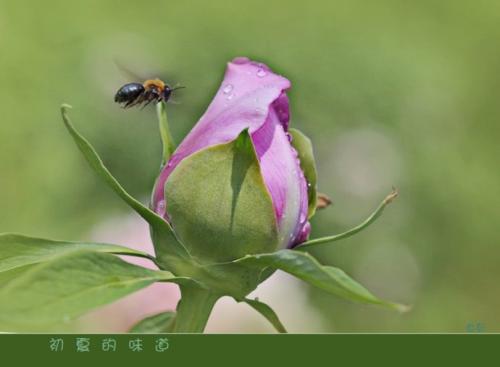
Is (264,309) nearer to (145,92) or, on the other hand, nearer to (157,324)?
(157,324)

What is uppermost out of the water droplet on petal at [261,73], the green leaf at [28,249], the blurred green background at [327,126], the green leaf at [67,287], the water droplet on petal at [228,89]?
the water droplet on petal at [261,73]

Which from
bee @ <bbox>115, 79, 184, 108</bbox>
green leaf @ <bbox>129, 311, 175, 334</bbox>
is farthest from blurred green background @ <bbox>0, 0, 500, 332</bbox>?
green leaf @ <bbox>129, 311, 175, 334</bbox>

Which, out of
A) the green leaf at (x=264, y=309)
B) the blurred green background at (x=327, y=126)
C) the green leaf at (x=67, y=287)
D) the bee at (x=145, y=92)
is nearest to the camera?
the green leaf at (x=67, y=287)

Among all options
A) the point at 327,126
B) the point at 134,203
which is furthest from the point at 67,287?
the point at 327,126

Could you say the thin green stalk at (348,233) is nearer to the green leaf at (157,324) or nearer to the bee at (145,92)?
the green leaf at (157,324)

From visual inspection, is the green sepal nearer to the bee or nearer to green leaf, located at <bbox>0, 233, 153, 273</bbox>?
green leaf, located at <bbox>0, 233, 153, 273</bbox>

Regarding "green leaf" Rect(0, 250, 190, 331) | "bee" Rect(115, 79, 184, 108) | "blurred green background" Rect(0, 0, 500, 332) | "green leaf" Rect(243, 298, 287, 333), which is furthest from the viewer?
"blurred green background" Rect(0, 0, 500, 332)

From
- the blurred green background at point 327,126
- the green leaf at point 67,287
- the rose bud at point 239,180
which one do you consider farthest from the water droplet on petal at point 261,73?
the blurred green background at point 327,126
